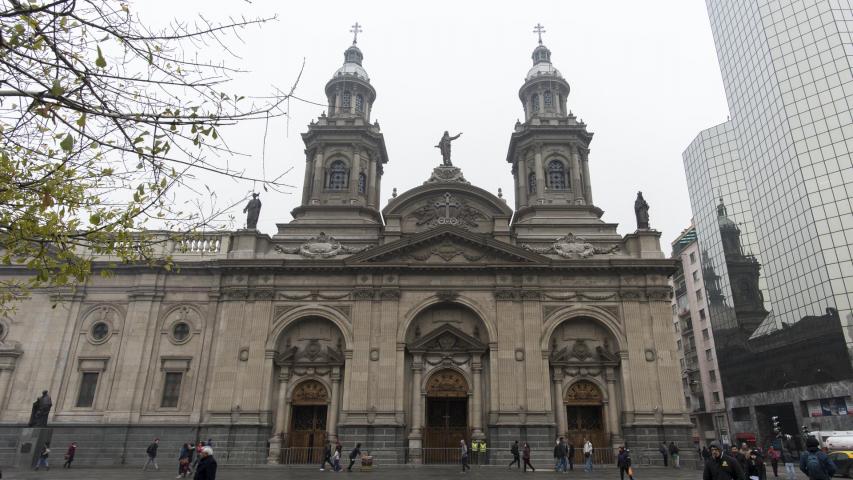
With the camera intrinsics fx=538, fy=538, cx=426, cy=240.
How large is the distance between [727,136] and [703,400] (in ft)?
107

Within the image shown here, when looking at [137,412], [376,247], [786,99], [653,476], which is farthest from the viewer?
[786,99]

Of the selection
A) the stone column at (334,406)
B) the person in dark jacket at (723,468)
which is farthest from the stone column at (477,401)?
the person in dark jacket at (723,468)

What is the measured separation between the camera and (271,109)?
6.97 m

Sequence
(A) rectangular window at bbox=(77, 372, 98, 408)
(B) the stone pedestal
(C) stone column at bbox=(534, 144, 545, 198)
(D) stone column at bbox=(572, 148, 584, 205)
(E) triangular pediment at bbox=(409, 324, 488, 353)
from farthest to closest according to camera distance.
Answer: (C) stone column at bbox=(534, 144, 545, 198), (D) stone column at bbox=(572, 148, 584, 205), (E) triangular pediment at bbox=(409, 324, 488, 353), (A) rectangular window at bbox=(77, 372, 98, 408), (B) the stone pedestal

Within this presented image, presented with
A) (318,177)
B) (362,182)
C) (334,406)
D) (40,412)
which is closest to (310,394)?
(334,406)

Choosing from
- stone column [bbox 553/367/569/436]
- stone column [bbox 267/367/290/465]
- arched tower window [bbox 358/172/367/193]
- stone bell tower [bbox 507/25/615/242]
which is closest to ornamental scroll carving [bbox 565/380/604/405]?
stone column [bbox 553/367/569/436]

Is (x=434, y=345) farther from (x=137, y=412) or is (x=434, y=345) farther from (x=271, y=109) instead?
(x=271, y=109)

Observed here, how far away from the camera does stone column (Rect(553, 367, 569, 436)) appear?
29.1 meters

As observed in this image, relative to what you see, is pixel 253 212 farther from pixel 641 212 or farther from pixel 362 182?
pixel 641 212

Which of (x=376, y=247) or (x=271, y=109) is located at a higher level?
(x=376, y=247)

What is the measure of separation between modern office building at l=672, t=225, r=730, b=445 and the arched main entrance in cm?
3869

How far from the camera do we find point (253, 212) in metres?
34.3

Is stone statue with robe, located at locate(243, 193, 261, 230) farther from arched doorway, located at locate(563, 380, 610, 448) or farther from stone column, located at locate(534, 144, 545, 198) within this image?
arched doorway, located at locate(563, 380, 610, 448)

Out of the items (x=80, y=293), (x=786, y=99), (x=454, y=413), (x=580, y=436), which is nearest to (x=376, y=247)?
(x=454, y=413)
